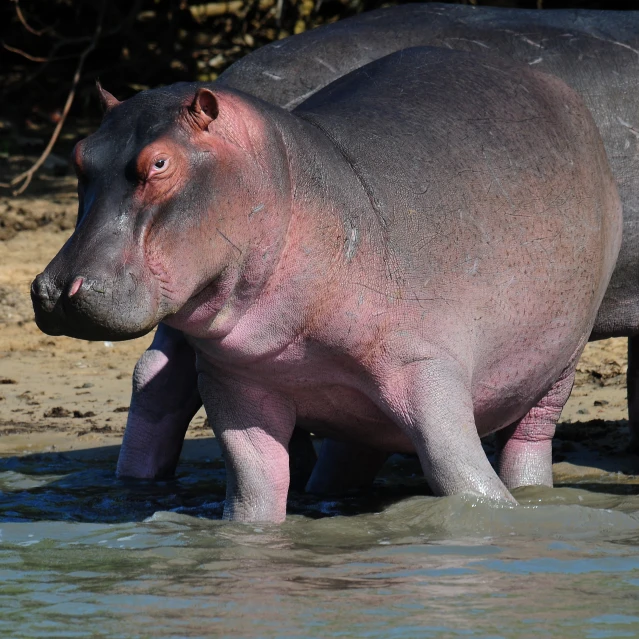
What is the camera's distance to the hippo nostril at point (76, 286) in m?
3.93

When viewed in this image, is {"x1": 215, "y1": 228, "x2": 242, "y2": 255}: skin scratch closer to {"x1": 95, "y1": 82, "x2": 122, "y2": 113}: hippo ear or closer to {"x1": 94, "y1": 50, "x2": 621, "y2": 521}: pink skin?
{"x1": 94, "y1": 50, "x2": 621, "y2": 521}: pink skin

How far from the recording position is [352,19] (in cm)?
632

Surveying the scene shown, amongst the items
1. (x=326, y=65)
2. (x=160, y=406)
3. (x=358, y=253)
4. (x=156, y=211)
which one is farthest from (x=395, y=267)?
(x=160, y=406)

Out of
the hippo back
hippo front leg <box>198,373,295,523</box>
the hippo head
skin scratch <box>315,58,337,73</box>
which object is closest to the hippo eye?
the hippo head

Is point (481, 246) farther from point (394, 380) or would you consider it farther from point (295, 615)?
point (295, 615)

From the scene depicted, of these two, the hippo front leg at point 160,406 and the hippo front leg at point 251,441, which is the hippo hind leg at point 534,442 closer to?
the hippo front leg at point 251,441

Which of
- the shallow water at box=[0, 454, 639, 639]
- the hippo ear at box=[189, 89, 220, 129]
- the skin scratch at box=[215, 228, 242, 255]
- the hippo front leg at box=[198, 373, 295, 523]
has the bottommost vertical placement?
the shallow water at box=[0, 454, 639, 639]

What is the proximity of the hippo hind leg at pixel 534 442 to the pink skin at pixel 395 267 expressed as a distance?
270 mm

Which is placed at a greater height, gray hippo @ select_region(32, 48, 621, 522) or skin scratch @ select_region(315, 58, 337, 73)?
skin scratch @ select_region(315, 58, 337, 73)

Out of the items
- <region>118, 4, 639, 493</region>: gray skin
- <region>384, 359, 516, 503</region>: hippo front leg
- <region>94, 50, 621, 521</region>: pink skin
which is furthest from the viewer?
<region>118, 4, 639, 493</region>: gray skin

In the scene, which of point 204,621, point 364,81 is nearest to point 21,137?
point 364,81

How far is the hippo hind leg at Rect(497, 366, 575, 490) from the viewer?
557 cm

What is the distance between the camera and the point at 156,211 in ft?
13.4

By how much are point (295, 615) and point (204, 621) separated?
22 centimetres
